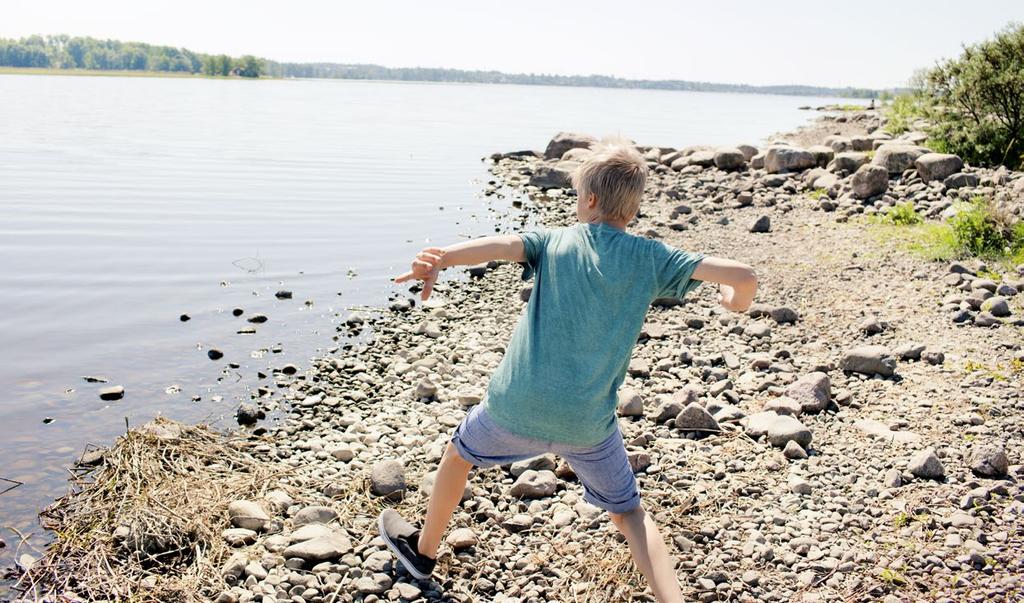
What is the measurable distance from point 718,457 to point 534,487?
1.48m

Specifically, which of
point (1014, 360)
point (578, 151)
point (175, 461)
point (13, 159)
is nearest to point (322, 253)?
point (175, 461)

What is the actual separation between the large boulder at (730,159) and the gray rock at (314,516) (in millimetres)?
20168

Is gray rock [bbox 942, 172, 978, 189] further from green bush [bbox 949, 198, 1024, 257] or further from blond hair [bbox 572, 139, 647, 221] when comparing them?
blond hair [bbox 572, 139, 647, 221]

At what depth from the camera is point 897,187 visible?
15.9 metres

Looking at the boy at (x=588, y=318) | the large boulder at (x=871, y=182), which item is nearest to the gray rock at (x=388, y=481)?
the boy at (x=588, y=318)

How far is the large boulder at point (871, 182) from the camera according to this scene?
15852 millimetres

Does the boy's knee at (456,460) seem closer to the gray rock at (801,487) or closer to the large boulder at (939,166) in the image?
the gray rock at (801,487)

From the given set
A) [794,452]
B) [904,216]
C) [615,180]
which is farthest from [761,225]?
[615,180]

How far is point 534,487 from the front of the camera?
5562mm

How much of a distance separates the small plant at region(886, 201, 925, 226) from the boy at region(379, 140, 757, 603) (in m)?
11.5

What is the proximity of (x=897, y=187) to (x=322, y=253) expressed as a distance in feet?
37.2

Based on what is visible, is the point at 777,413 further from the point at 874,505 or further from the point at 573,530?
the point at 573,530

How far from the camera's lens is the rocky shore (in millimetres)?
4594

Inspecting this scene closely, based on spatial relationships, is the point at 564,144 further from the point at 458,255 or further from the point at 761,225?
the point at 458,255
